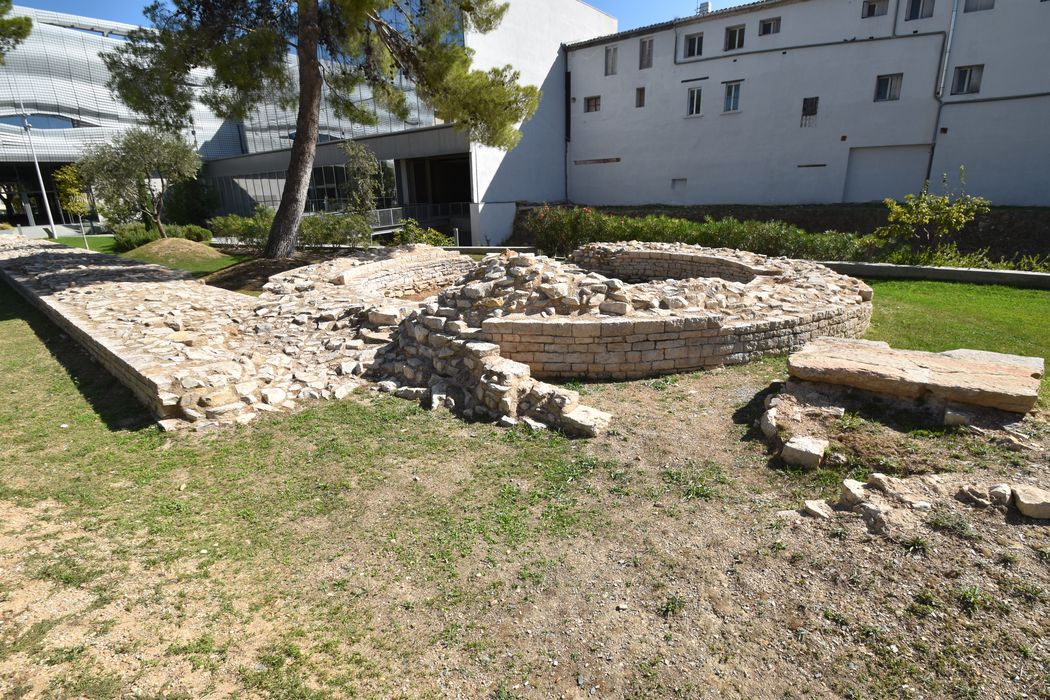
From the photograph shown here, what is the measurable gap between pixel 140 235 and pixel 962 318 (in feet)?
83.6

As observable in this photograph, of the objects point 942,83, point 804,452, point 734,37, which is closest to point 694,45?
point 734,37

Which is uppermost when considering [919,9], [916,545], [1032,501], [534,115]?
[919,9]

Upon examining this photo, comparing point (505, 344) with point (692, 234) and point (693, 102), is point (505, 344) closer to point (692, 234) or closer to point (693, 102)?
point (692, 234)

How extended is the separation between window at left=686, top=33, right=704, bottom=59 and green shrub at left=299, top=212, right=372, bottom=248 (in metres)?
14.8

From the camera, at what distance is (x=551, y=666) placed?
2654 millimetres

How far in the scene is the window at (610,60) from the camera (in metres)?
22.6

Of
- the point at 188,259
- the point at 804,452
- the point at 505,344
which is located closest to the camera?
the point at 804,452

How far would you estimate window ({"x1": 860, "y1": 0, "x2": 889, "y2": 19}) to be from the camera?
17559 mm

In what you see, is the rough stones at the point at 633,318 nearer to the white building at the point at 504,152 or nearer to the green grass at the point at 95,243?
the white building at the point at 504,152

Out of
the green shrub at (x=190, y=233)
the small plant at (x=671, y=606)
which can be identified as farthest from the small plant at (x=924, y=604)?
the green shrub at (x=190, y=233)

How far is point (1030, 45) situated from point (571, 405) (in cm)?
2079

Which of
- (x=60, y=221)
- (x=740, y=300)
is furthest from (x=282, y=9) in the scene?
(x=60, y=221)

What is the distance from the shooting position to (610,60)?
2272 cm

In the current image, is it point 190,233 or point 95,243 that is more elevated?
point 190,233
